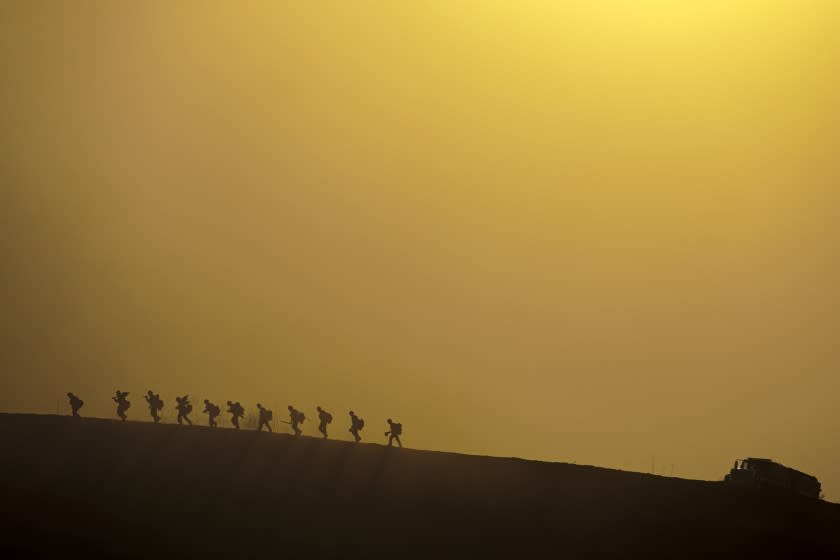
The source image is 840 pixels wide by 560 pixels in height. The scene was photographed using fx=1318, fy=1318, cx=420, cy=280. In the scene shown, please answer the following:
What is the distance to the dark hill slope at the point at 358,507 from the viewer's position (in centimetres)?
5791

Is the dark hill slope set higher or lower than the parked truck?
lower

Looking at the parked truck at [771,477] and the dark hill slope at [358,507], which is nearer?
the dark hill slope at [358,507]

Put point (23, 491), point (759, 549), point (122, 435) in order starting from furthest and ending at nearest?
point (122, 435) → point (23, 491) → point (759, 549)

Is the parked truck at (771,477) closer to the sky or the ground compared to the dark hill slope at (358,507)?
closer to the sky

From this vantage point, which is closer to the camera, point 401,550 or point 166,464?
point 401,550

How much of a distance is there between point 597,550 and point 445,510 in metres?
8.69

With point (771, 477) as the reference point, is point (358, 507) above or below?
below

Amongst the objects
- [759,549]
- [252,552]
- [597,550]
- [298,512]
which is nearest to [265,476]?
[298,512]

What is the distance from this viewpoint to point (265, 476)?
68.6m

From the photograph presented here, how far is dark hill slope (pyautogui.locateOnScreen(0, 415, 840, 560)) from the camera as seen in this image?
57.9m

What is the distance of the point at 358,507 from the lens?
6353cm

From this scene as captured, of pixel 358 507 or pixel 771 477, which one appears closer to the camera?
pixel 358 507

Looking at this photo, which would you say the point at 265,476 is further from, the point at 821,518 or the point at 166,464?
the point at 821,518

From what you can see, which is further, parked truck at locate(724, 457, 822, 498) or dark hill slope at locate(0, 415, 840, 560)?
parked truck at locate(724, 457, 822, 498)
